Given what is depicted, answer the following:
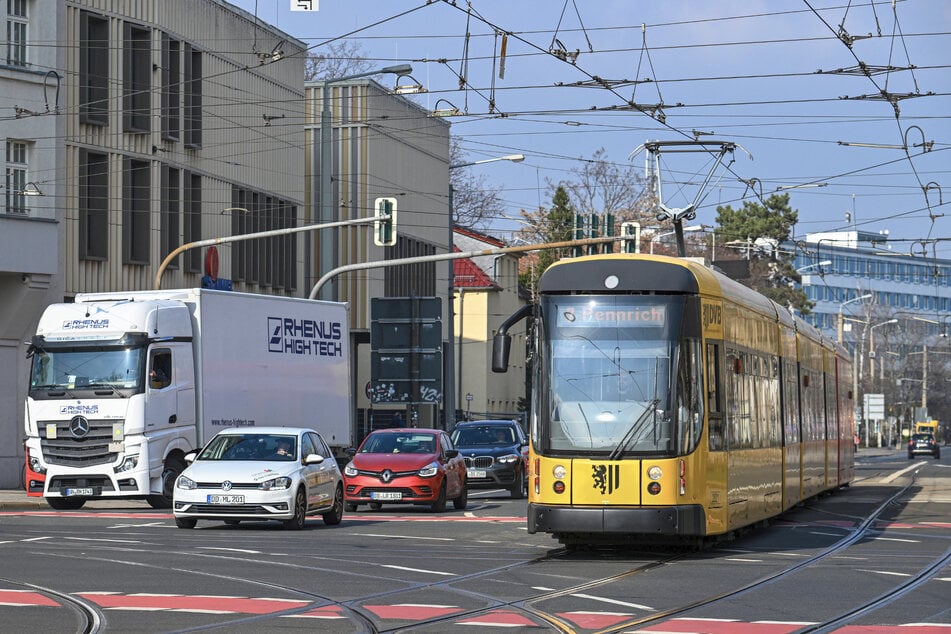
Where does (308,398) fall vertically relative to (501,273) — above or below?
below

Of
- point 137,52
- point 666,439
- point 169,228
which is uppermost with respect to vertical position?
point 137,52

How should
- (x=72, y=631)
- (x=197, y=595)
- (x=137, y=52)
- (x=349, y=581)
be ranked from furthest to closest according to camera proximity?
(x=137, y=52) < (x=349, y=581) < (x=197, y=595) < (x=72, y=631)

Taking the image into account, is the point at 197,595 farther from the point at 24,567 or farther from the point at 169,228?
the point at 169,228

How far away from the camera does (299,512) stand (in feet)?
83.3

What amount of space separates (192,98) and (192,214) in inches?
120

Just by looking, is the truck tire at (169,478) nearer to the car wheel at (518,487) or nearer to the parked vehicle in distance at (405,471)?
the parked vehicle in distance at (405,471)

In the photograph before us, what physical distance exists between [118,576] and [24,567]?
147 cm

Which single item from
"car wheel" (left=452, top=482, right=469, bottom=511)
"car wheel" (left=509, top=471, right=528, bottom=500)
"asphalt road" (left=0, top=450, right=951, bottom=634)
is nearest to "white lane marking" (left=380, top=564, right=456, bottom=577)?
"asphalt road" (left=0, top=450, right=951, bottom=634)

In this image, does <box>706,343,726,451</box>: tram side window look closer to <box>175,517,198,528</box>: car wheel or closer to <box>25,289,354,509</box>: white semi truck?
<box>175,517,198,528</box>: car wheel

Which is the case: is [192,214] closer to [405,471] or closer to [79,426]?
[79,426]

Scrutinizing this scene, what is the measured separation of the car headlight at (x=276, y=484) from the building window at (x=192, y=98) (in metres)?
23.1

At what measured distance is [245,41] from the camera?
164 feet

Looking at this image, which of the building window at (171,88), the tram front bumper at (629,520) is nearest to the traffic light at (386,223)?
the building window at (171,88)

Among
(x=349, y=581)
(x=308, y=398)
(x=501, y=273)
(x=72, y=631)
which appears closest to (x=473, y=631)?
(x=72, y=631)
